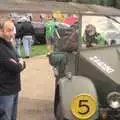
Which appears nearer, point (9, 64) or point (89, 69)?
point (9, 64)

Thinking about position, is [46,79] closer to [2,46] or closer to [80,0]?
[80,0]

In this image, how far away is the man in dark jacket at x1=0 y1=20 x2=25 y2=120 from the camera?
7.13 metres

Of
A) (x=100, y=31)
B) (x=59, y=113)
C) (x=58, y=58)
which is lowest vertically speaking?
(x=59, y=113)

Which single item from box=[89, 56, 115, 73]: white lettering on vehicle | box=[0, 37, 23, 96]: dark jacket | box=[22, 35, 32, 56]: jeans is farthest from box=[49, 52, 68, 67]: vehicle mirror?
box=[22, 35, 32, 56]: jeans

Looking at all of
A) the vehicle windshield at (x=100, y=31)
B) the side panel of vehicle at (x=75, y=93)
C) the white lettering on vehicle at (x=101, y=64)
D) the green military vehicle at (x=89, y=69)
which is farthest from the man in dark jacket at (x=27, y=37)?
the side panel of vehicle at (x=75, y=93)

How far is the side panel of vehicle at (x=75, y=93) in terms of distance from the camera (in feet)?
22.1

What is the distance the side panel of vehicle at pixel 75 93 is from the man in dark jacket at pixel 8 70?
1.86 ft

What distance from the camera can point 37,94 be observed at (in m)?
11.2

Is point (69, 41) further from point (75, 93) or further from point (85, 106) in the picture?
point (85, 106)

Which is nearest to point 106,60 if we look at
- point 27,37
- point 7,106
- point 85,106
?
point 85,106

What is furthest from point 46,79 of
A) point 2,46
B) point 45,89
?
point 2,46

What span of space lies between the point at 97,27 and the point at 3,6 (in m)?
8.19

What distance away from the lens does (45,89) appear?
38.4 feet

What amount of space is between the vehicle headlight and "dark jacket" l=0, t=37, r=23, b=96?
45.6 inches
